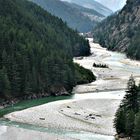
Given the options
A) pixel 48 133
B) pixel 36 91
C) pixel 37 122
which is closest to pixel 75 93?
pixel 36 91

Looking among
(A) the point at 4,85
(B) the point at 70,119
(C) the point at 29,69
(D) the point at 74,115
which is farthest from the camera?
(C) the point at 29,69

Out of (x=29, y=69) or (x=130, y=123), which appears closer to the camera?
(x=130, y=123)

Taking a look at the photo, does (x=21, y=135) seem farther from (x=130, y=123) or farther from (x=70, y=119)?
(x=130, y=123)

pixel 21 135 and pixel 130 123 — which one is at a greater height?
pixel 130 123

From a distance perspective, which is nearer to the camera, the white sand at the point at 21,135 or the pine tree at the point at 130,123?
the pine tree at the point at 130,123

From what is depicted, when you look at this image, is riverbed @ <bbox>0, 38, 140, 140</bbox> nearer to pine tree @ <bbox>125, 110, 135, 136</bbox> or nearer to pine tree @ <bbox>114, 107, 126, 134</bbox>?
pine tree @ <bbox>114, 107, 126, 134</bbox>

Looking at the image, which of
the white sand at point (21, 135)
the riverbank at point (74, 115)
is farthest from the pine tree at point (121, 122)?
the white sand at point (21, 135)

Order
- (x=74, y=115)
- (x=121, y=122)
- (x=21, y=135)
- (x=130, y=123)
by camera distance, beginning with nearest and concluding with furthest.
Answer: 1. (x=130, y=123)
2. (x=121, y=122)
3. (x=21, y=135)
4. (x=74, y=115)

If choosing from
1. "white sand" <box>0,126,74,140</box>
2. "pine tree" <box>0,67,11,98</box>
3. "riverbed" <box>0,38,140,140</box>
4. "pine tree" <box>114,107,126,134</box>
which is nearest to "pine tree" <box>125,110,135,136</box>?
"pine tree" <box>114,107,126,134</box>

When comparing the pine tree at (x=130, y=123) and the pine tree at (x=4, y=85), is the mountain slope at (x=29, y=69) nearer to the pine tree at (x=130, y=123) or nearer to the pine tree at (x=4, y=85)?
the pine tree at (x=4, y=85)

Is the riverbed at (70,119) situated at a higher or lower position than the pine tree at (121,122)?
lower

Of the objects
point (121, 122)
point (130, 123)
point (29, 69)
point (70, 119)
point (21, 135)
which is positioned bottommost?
point (21, 135)

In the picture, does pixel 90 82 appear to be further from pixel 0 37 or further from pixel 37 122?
pixel 37 122

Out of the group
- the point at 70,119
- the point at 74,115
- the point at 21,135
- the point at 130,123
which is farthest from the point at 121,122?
the point at 74,115
